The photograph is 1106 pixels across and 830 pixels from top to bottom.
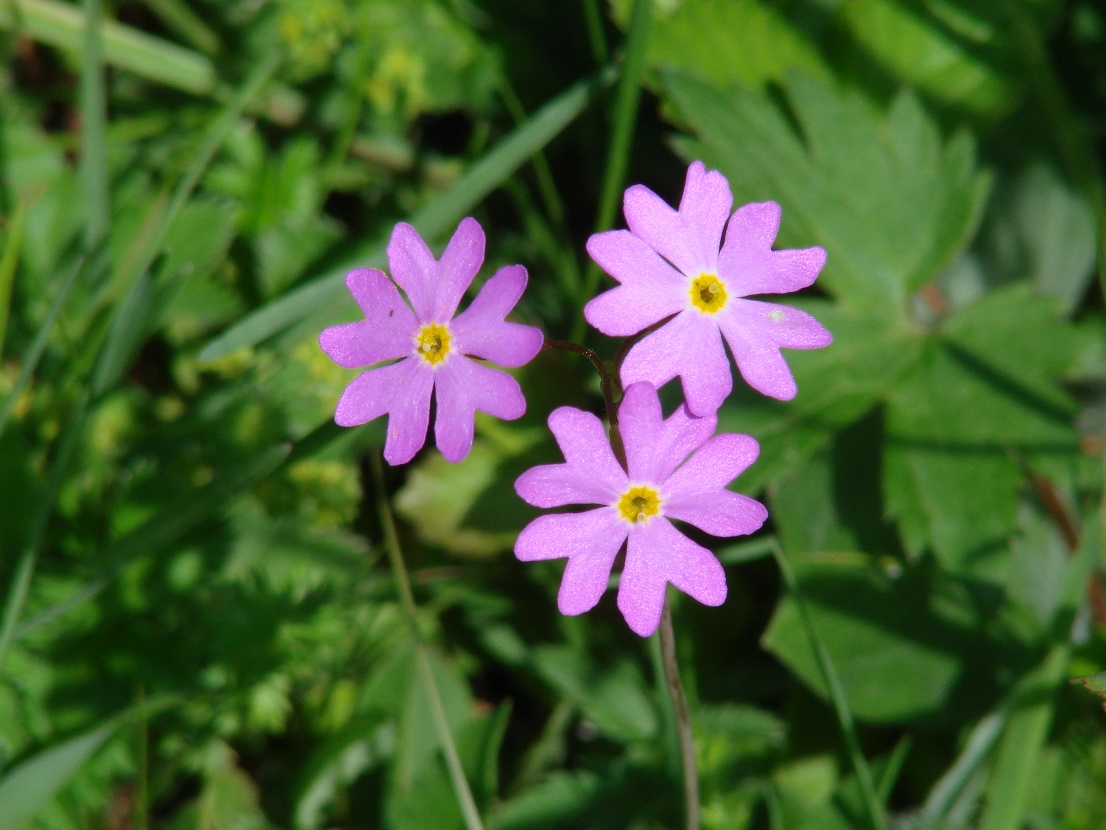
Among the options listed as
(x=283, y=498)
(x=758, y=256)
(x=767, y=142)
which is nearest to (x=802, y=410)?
(x=767, y=142)

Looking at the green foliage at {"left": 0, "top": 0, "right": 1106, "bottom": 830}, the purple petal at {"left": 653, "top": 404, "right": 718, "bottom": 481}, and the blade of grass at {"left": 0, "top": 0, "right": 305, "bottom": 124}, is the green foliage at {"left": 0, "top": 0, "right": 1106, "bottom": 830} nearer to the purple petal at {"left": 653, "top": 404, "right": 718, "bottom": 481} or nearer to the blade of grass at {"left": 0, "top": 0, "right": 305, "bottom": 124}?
the blade of grass at {"left": 0, "top": 0, "right": 305, "bottom": 124}

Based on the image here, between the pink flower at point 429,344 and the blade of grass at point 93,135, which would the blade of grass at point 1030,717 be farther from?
the blade of grass at point 93,135

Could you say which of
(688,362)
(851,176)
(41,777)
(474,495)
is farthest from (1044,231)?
(41,777)

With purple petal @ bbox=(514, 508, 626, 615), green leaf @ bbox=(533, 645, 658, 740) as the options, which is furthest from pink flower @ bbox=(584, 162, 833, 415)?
green leaf @ bbox=(533, 645, 658, 740)

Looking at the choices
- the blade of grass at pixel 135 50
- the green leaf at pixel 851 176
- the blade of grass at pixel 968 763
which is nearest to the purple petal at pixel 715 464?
the green leaf at pixel 851 176

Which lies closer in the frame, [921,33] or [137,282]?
[137,282]

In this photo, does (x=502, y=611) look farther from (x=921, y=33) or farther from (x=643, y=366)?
(x=921, y=33)
